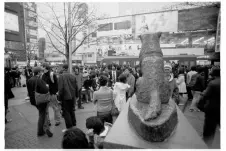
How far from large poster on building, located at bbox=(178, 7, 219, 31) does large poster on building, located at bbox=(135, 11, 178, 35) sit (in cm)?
94

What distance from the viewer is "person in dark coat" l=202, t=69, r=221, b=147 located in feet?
6.91

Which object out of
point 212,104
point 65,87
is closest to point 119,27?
point 65,87

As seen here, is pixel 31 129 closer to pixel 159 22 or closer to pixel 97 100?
pixel 97 100

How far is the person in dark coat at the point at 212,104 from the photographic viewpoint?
83.0 inches

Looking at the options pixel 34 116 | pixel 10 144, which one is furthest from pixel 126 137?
pixel 34 116

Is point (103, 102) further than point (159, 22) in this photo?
No

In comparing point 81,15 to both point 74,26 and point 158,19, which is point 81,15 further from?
point 158,19

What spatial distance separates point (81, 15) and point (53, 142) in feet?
24.7

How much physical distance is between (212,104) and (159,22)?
23537 mm

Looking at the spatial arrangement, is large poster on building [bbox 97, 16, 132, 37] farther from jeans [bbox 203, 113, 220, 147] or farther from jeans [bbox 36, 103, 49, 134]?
jeans [bbox 203, 113, 220, 147]

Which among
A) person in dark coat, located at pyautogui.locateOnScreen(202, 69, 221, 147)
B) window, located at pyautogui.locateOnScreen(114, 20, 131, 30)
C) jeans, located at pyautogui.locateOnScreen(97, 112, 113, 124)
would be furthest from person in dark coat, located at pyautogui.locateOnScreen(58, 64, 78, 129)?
window, located at pyautogui.locateOnScreen(114, 20, 131, 30)

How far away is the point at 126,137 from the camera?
219 cm

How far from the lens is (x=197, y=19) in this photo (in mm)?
21781

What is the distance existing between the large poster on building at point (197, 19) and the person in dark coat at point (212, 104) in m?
23.6
